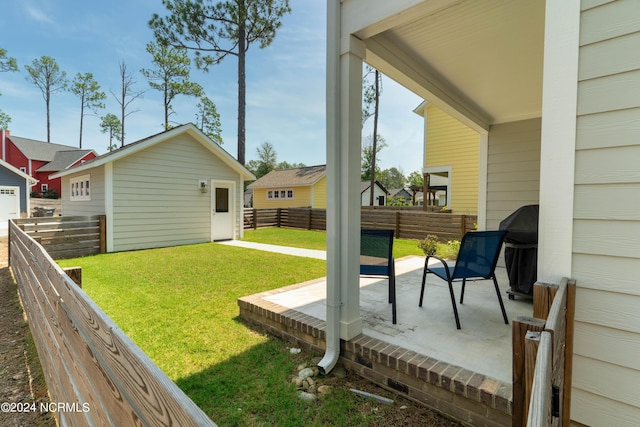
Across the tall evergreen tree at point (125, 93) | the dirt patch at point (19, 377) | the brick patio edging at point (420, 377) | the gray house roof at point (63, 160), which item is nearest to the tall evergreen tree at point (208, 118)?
the tall evergreen tree at point (125, 93)

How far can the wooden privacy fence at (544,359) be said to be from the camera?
66cm

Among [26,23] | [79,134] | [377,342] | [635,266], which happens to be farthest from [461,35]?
[79,134]

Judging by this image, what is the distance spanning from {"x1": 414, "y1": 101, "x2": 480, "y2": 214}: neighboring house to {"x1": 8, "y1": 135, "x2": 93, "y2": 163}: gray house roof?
3011 centimetres

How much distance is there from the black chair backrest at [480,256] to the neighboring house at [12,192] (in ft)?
65.7

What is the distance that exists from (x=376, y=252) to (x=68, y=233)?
7962 mm

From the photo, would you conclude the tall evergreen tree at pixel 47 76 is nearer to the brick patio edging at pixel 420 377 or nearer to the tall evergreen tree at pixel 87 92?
the tall evergreen tree at pixel 87 92

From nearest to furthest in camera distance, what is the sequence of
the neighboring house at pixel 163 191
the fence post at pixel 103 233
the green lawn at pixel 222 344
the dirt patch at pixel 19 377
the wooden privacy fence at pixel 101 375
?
1. the wooden privacy fence at pixel 101 375
2. the green lawn at pixel 222 344
3. the dirt patch at pixel 19 377
4. the fence post at pixel 103 233
5. the neighboring house at pixel 163 191

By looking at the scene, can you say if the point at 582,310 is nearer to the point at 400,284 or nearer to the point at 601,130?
the point at 601,130

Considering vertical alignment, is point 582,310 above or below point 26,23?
below

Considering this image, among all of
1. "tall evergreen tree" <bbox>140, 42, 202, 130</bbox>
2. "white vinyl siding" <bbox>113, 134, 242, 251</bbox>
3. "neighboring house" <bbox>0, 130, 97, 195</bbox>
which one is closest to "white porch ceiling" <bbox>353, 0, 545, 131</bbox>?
"white vinyl siding" <bbox>113, 134, 242, 251</bbox>

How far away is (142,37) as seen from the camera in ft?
54.0

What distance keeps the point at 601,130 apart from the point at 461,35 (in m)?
1.55

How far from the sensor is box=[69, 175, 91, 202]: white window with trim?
29.4 ft

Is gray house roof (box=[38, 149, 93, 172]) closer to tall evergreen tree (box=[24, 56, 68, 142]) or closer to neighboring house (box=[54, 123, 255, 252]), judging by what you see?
tall evergreen tree (box=[24, 56, 68, 142])
